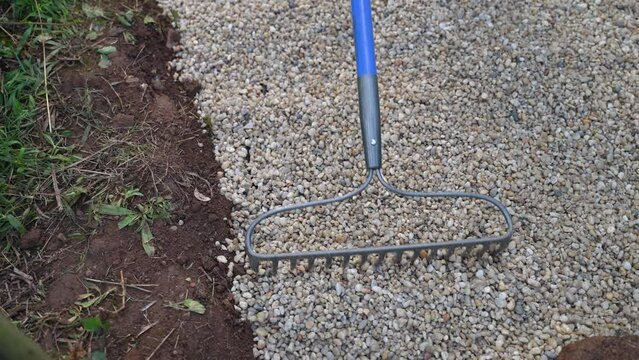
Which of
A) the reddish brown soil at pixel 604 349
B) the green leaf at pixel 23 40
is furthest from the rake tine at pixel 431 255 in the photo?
the green leaf at pixel 23 40

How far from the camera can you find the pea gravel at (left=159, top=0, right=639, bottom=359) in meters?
2.75

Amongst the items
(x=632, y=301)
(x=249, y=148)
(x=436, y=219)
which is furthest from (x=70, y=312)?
(x=632, y=301)

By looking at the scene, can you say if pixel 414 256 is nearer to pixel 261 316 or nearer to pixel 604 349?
pixel 261 316

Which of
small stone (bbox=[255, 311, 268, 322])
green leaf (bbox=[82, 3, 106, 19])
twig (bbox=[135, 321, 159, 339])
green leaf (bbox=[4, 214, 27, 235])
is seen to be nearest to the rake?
small stone (bbox=[255, 311, 268, 322])

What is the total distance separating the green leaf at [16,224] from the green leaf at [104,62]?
926 mm

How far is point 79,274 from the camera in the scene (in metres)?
2.78

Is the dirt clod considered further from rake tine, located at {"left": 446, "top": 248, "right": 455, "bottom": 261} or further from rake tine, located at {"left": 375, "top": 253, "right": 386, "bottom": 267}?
rake tine, located at {"left": 446, "top": 248, "right": 455, "bottom": 261}

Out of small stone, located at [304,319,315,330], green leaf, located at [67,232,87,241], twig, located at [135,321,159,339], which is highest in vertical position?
green leaf, located at [67,232,87,241]

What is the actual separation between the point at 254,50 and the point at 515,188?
1.48m

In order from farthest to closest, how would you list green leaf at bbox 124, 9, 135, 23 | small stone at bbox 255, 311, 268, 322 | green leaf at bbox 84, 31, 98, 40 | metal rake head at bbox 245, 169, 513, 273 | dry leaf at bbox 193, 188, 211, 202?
green leaf at bbox 124, 9, 135, 23 < green leaf at bbox 84, 31, 98, 40 < dry leaf at bbox 193, 188, 211, 202 < small stone at bbox 255, 311, 268, 322 < metal rake head at bbox 245, 169, 513, 273

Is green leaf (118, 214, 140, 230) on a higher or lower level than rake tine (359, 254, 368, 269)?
higher

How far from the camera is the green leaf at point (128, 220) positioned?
2.90 meters

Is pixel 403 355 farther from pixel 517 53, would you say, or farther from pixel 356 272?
pixel 517 53

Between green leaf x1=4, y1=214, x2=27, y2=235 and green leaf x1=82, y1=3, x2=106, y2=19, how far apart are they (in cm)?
123
